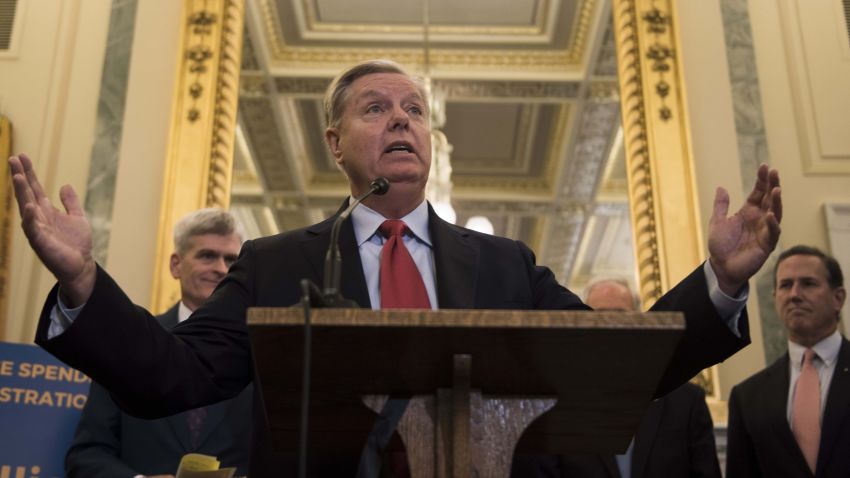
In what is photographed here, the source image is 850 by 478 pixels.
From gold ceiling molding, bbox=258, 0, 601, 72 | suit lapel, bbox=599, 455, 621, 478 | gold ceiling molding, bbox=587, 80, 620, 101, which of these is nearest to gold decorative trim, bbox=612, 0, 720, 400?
gold ceiling molding, bbox=587, 80, 620, 101

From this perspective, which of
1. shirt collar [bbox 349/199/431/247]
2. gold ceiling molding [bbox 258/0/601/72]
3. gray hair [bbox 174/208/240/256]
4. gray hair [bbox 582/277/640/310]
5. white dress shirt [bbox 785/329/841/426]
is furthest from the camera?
gold ceiling molding [bbox 258/0/601/72]

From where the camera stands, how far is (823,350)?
10.9 feet

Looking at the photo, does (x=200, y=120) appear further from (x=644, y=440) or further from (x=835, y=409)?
(x=835, y=409)

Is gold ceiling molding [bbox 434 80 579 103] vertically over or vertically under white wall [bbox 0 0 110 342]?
over

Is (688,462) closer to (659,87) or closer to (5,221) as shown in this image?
(659,87)

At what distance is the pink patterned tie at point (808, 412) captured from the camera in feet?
10.1

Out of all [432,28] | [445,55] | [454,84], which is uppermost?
[432,28]

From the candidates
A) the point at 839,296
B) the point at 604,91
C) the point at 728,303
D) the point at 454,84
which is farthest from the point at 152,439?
the point at 604,91

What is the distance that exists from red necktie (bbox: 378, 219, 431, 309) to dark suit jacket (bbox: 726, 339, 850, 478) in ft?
6.51

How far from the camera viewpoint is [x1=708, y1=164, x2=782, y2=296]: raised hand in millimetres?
1428

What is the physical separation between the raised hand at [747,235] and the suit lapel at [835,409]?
1.84 meters

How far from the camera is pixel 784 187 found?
4.09 metres

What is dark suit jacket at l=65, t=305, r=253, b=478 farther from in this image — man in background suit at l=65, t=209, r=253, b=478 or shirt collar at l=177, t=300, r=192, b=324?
shirt collar at l=177, t=300, r=192, b=324

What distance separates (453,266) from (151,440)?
1.29 metres
